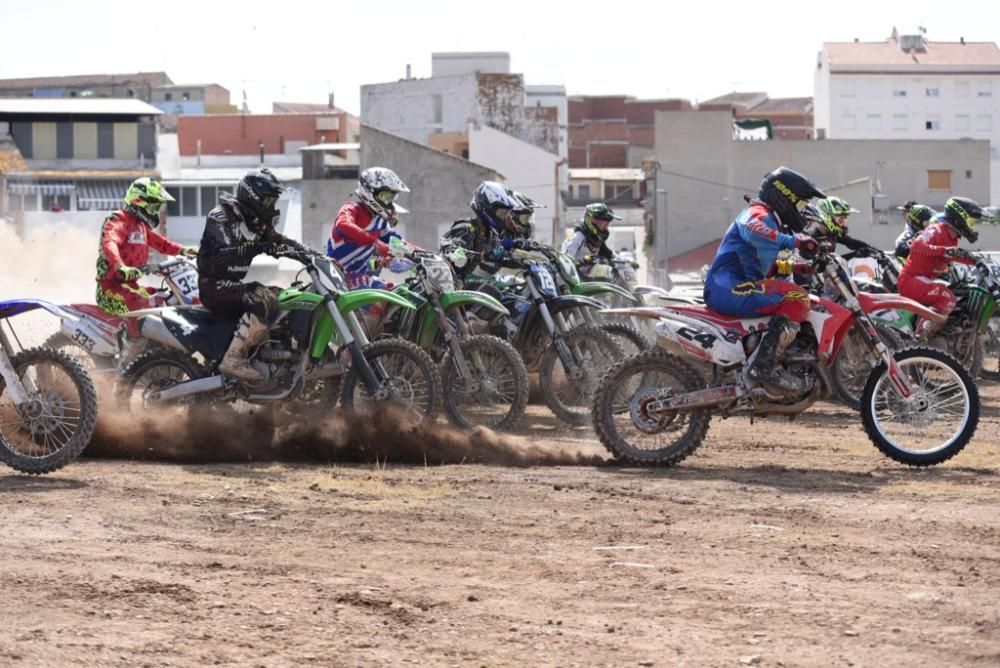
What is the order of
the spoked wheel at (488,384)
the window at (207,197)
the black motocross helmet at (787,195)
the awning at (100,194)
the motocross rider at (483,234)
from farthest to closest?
the awning at (100,194), the window at (207,197), the motocross rider at (483,234), the spoked wheel at (488,384), the black motocross helmet at (787,195)

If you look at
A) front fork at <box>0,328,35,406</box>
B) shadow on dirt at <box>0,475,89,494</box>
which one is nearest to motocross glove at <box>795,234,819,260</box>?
shadow on dirt at <box>0,475,89,494</box>

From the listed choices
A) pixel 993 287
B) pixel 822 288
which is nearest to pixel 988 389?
pixel 993 287

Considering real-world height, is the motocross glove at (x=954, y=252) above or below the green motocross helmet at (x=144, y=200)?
below

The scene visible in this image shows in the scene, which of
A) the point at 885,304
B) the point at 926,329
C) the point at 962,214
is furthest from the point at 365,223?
the point at 962,214

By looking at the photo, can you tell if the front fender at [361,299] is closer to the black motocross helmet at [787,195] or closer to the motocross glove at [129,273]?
the motocross glove at [129,273]

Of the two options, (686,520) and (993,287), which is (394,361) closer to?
(686,520)

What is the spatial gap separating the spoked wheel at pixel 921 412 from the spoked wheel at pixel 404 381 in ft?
9.41

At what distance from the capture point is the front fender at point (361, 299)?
1103 centimetres

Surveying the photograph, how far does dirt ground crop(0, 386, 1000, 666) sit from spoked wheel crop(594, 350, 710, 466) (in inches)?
7.2

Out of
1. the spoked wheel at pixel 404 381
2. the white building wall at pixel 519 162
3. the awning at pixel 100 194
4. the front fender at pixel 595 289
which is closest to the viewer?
the spoked wheel at pixel 404 381

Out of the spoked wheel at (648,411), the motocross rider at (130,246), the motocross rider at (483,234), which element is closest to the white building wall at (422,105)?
the motocross rider at (483,234)

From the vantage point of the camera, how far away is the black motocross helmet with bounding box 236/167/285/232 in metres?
11.0

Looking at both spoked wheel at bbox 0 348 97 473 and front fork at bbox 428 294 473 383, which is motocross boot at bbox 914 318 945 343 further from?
spoked wheel at bbox 0 348 97 473

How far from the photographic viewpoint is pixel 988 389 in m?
16.4
